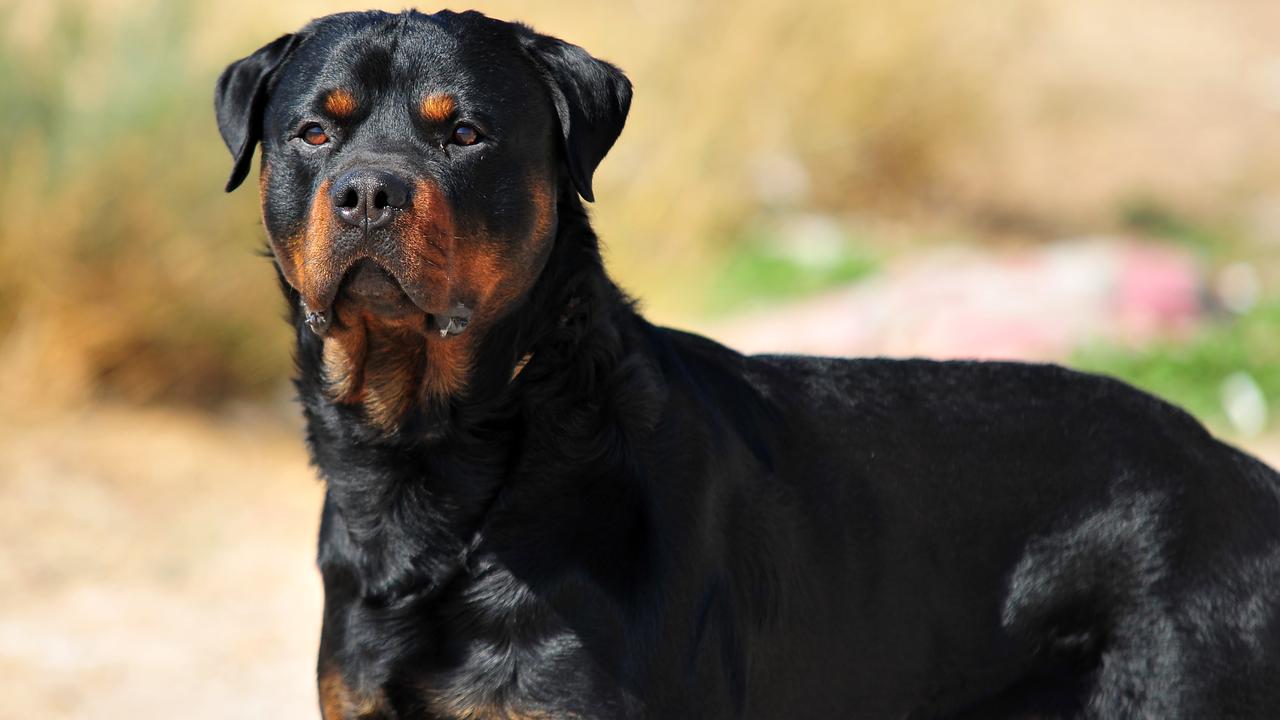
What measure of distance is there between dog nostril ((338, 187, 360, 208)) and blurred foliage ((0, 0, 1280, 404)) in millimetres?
856

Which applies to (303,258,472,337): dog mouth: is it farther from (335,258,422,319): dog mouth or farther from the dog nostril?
the dog nostril

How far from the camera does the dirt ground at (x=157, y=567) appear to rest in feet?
17.7

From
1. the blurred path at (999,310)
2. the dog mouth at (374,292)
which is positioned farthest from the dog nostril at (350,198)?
the blurred path at (999,310)

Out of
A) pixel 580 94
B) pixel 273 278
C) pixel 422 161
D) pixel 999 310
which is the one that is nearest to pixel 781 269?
pixel 999 310

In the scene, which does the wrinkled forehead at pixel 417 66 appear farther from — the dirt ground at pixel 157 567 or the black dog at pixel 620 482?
the dirt ground at pixel 157 567

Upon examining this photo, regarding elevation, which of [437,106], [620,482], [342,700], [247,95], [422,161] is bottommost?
[342,700]

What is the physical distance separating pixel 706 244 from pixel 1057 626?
806 centimetres

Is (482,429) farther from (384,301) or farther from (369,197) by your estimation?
(369,197)

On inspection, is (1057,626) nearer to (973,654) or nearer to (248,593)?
(973,654)

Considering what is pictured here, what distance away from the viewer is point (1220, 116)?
58.7 ft

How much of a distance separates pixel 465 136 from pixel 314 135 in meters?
0.31

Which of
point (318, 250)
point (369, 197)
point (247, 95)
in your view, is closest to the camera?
point (369, 197)

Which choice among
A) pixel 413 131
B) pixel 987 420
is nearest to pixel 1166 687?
pixel 987 420

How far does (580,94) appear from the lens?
10.7ft
